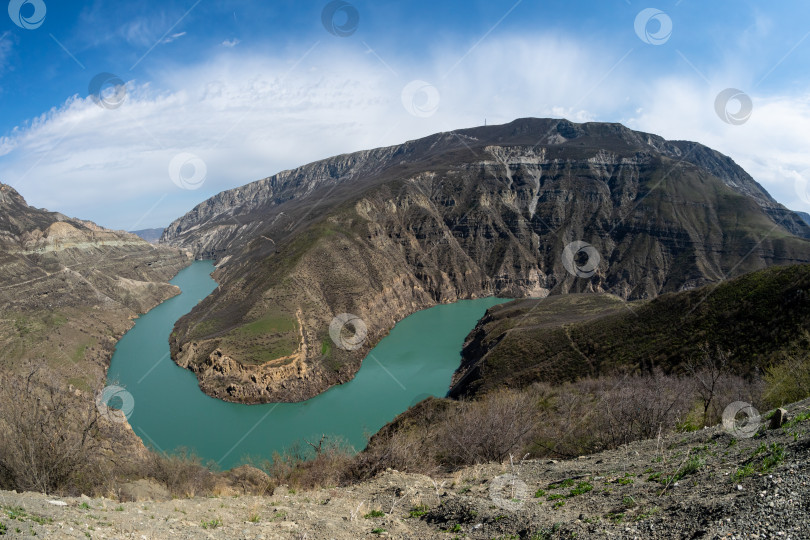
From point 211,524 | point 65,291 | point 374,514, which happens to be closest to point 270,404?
point 211,524

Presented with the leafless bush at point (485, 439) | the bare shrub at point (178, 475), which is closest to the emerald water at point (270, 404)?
the leafless bush at point (485, 439)

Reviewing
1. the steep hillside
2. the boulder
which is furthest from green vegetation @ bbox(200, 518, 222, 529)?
the steep hillside

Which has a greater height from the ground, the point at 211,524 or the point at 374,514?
the point at 374,514

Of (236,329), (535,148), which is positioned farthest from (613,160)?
(236,329)

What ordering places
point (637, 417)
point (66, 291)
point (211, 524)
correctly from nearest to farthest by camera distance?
point (211, 524) < point (637, 417) < point (66, 291)

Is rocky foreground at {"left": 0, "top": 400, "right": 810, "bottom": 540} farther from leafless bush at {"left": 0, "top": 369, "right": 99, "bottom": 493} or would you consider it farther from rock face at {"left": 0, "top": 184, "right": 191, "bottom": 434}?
rock face at {"left": 0, "top": 184, "right": 191, "bottom": 434}

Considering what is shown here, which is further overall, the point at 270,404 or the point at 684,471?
the point at 270,404

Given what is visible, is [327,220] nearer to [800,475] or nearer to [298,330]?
[298,330]

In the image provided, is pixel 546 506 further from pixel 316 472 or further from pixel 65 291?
pixel 65 291
